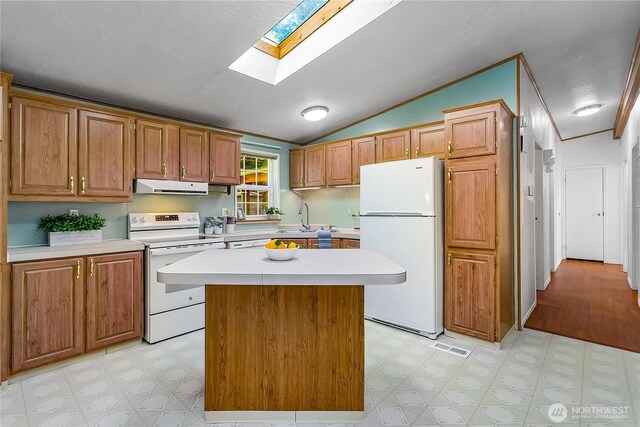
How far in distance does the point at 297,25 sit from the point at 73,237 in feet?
9.17

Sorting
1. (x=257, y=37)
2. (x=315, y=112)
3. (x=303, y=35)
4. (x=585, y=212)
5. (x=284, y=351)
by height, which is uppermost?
(x=303, y=35)

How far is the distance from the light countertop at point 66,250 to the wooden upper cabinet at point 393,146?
2866 mm

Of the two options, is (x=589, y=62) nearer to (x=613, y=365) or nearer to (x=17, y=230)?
(x=613, y=365)

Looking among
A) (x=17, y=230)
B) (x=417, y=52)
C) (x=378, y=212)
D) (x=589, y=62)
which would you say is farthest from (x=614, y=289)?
(x=17, y=230)

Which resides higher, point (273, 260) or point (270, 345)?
point (273, 260)

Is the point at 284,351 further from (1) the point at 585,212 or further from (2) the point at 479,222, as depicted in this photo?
(1) the point at 585,212

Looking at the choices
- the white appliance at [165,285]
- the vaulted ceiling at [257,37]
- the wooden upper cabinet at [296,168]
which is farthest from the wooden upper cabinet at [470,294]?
the wooden upper cabinet at [296,168]

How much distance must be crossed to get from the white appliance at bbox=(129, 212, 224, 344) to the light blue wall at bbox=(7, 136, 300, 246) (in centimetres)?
12

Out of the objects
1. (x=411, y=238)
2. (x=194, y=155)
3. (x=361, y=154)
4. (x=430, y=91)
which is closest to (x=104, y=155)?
(x=194, y=155)

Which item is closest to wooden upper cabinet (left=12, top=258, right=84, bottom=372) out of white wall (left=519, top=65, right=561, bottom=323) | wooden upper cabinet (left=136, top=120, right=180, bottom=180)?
wooden upper cabinet (left=136, top=120, right=180, bottom=180)

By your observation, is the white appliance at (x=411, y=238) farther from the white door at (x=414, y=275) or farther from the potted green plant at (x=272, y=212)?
the potted green plant at (x=272, y=212)

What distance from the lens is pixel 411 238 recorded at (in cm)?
310

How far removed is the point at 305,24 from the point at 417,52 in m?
1.08

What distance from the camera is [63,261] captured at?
7.97 ft
